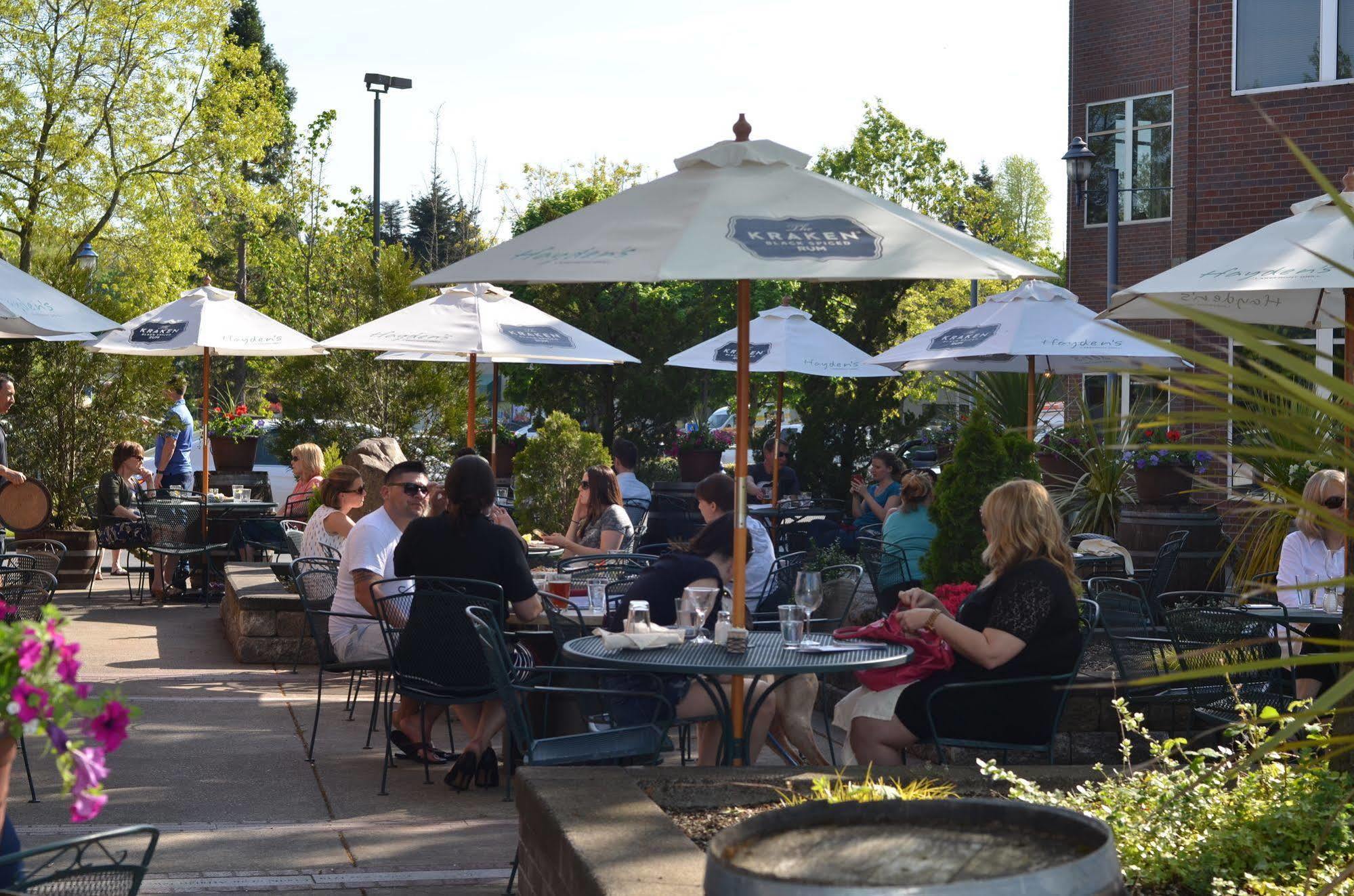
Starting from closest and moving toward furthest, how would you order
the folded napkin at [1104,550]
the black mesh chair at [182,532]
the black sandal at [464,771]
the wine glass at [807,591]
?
the wine glass at [807,591]
the black sandal at [464,771]
the folded napkin at [1104,550]
the black mesh chair at [182,532]

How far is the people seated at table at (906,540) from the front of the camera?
933 cm

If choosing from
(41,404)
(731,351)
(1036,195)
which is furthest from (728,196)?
(1036,195)

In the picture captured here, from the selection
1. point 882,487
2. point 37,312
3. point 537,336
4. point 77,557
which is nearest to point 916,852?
point 37,312

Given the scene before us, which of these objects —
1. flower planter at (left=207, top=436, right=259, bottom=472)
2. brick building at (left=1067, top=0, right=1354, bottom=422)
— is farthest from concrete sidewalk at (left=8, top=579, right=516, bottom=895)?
brick building at (left=1067, top=0, right=1354, bottom=422)

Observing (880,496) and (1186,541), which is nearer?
(1186,541)

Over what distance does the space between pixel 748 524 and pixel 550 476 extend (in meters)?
5.97

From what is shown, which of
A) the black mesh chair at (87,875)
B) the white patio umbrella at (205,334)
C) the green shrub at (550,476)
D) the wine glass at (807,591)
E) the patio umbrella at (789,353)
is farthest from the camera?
the patio umbrella at (789,353)

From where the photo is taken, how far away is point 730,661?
496 centimetres

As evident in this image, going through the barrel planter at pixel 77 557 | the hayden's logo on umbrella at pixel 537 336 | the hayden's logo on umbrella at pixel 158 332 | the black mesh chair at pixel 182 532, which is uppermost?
the hayden's logo on umbrella at pixel 158 332

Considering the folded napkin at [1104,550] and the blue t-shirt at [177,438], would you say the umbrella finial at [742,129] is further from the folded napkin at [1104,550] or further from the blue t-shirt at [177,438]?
the blue t-shirt at [177,438]

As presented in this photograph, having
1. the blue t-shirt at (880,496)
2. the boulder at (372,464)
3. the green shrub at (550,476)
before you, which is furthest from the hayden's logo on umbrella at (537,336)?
the blue t-shirt at (880,496)

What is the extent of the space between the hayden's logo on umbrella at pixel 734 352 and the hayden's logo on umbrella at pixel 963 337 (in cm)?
229

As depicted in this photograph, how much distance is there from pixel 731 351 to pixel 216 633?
555cm

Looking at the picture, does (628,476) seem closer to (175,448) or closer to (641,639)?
(175,448)
